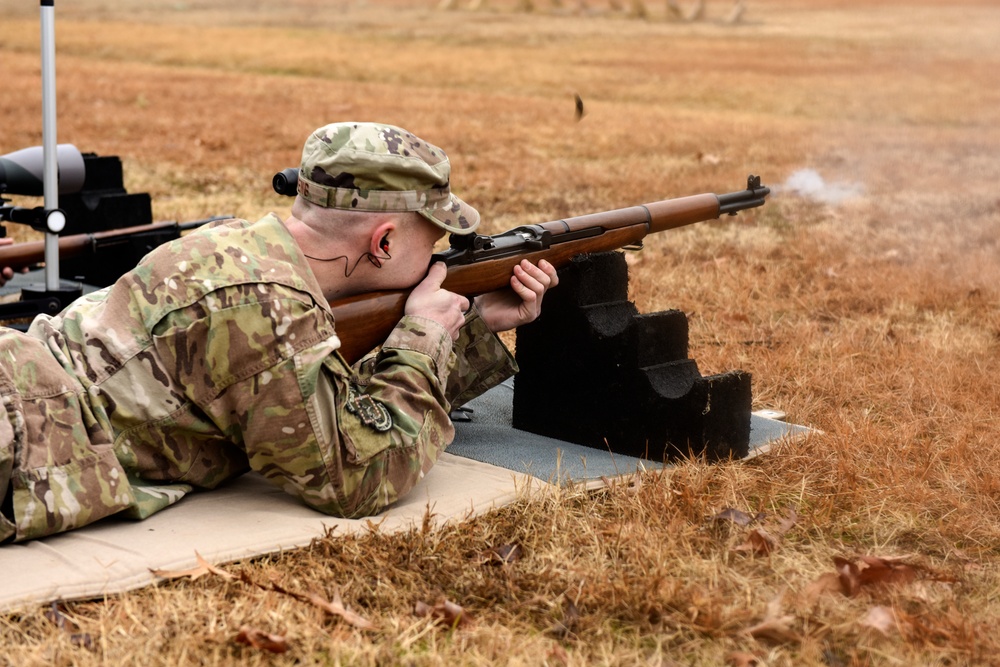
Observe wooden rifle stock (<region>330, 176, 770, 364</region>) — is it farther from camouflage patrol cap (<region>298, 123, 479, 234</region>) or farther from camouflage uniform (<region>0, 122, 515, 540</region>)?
camouflage patrol cap (<region>298, 123, 479, 234</region>)

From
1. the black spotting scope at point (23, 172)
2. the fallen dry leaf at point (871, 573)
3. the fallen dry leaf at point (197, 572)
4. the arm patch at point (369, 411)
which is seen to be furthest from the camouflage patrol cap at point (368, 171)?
the black spotting scope at point (23, 172)

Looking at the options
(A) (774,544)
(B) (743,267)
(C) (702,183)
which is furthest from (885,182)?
(A) (774,544)

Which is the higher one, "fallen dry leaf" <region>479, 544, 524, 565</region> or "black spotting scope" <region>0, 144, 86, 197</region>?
"black spotting scope" <region>0, 144, 86, 197</region>

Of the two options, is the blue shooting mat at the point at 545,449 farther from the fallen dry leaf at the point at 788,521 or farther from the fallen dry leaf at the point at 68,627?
the fallen dry leaf at the point at 68,627

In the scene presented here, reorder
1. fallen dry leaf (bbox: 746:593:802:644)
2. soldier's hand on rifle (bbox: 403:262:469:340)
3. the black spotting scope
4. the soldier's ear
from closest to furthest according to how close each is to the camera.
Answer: fallen dry leaf (bbox: 746:593:802:644) < the soldier's ear < soldier's hand on rifle (bbox: 403:262:469:340) < the black spotting scope

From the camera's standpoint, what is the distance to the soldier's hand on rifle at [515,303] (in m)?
4.27

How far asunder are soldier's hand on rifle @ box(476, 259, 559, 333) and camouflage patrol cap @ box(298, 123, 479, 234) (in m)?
0.77

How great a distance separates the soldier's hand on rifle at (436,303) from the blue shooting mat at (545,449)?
2.19 ft

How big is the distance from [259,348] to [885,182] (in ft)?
34.8

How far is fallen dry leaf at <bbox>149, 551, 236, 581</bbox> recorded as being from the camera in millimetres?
3221

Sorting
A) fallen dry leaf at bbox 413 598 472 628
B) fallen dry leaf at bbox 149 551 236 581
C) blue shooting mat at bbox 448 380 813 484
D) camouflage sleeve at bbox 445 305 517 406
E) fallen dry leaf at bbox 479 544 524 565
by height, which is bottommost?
blue shooting mat at bbox 448 380 813 484

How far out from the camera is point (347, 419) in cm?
345

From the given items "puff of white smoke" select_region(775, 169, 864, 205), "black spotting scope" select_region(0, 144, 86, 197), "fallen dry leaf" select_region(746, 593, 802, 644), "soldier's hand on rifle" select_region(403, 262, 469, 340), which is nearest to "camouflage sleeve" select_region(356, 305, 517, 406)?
"soldier's hand on rifle" select_region(403, 262, 469, 340)

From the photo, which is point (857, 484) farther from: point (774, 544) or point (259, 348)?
point (259, 348)
